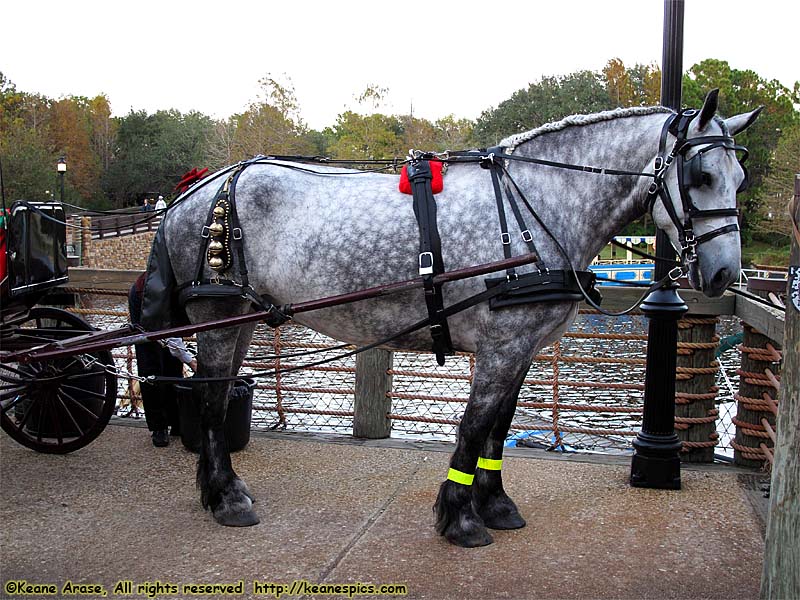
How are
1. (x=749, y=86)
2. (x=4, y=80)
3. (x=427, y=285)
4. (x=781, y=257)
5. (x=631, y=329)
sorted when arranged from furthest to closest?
(x=749, y=86) → (x=4, y=80) → (x=781, y=257) → (x=631, y=329) → (x=427, y=285)

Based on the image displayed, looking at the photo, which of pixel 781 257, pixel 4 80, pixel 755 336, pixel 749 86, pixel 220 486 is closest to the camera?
pixel 220 486

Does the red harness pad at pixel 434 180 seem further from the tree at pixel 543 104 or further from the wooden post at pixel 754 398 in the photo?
the tree at pixel 543 104

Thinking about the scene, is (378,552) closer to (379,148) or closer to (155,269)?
(155,269)

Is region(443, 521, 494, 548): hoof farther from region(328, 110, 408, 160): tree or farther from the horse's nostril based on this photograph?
region(328, 110, 408, 160): tree

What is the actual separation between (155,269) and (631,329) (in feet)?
42.3

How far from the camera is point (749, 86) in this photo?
49031mm

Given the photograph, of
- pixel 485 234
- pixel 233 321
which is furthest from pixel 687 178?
pixel 233 321

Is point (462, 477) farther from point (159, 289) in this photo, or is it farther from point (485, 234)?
point (159, 289)

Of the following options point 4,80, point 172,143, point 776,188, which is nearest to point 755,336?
point 776,188

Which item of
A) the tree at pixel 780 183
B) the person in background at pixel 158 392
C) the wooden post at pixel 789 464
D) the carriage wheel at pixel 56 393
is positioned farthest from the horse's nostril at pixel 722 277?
the tree at pixel 780 183

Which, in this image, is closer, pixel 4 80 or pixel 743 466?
pixel 743 466

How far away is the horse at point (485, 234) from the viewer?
11.6 feet

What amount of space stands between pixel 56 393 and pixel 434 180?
325 centimetres

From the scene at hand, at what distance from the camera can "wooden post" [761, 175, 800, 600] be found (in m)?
2.77
